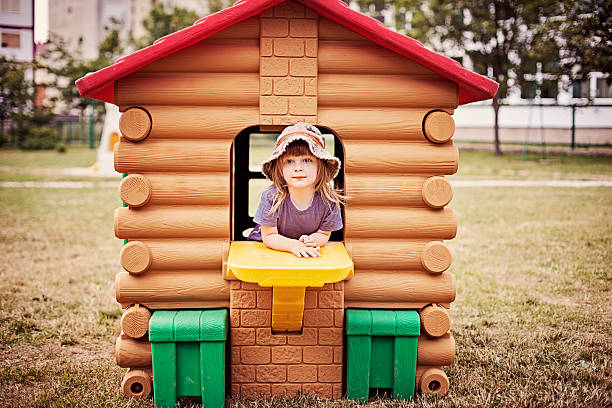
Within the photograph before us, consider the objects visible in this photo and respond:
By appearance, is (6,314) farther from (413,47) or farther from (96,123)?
(96,123)

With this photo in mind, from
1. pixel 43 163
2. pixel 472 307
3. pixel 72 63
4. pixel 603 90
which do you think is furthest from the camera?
pixel 72 63

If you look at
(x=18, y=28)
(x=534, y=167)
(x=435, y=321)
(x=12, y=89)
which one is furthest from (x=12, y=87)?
(x=435, y=321)

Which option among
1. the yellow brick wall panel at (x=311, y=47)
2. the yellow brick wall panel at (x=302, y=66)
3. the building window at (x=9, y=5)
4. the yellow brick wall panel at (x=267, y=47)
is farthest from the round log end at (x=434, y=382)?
the building window at (x=9, y=5)

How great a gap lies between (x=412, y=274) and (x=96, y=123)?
3253cm

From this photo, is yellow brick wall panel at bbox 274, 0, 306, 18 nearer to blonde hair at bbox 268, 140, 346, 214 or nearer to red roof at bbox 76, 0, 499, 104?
red roof at bbox 76, 0, 499, 104

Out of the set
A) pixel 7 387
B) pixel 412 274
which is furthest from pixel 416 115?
pixel 7 387

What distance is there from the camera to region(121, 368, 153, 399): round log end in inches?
148

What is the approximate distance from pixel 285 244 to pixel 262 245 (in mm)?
259

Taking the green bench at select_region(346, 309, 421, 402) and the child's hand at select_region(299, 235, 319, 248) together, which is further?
the green bench at select_region(346, 309, 421, 402)

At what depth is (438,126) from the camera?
12.2ft

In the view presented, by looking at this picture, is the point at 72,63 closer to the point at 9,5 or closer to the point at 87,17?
the point at 9,5

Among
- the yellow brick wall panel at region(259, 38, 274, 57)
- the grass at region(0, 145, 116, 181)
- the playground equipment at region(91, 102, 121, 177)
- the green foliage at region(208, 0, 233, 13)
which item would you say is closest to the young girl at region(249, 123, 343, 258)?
the yellow brick wall panel at region(259, 38, 274, 57)

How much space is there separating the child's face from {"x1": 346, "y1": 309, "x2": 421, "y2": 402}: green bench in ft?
A: 2.93

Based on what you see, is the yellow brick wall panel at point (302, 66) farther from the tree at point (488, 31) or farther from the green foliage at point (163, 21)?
the green foliage at point (163, 21)
